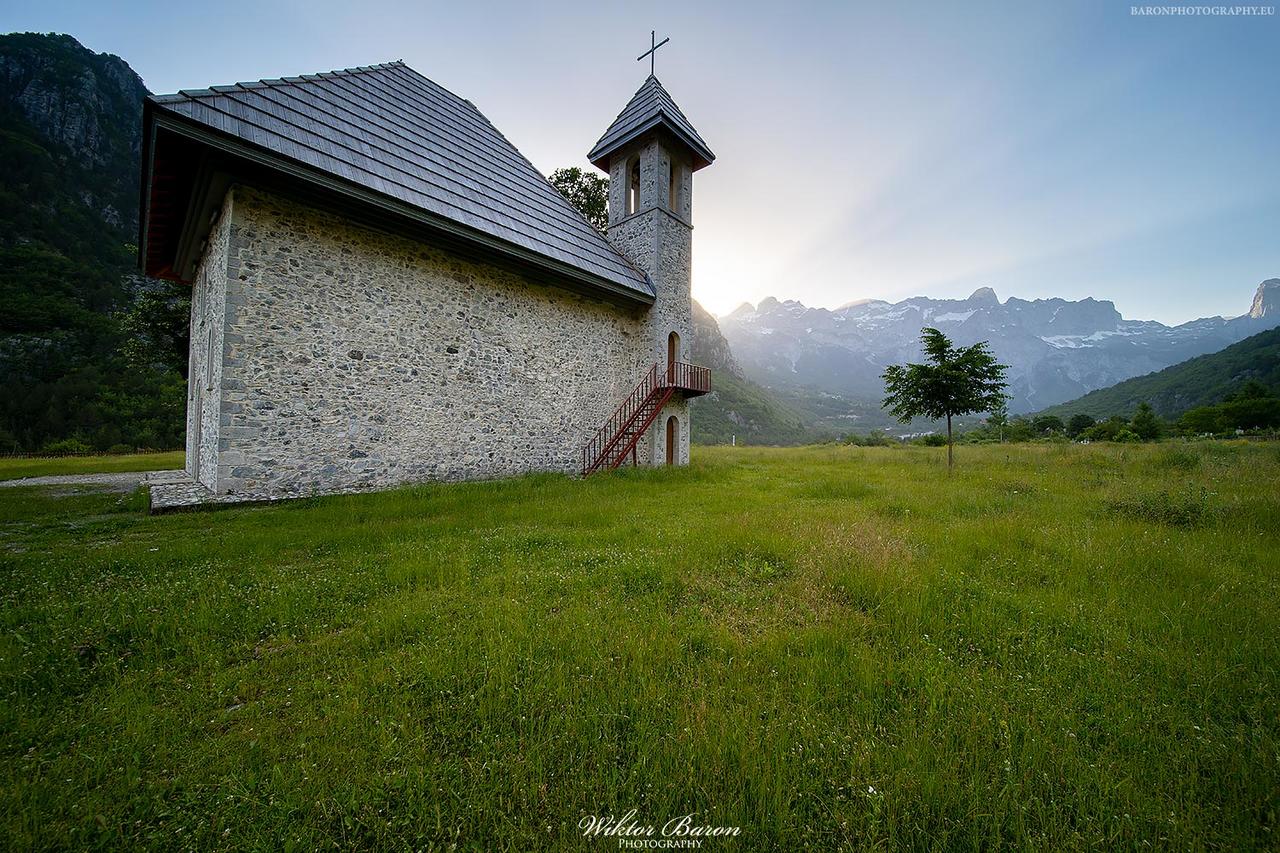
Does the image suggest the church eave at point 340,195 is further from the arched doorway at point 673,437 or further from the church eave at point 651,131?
the church eave at point 651,131

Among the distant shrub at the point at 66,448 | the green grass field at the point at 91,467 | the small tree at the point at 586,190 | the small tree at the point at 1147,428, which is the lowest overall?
the green grass field at the point at 91,467

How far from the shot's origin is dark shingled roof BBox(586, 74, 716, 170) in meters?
15.8

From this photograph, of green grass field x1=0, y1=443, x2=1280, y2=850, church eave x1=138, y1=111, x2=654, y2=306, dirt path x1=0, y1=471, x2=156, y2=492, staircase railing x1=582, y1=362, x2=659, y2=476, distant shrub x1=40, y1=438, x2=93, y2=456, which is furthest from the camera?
distant shrub x1=40, y1=438, x2=93, y2=456

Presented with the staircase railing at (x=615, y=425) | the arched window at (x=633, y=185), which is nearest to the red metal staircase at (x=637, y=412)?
the staircase railing at (x=615, y=425)

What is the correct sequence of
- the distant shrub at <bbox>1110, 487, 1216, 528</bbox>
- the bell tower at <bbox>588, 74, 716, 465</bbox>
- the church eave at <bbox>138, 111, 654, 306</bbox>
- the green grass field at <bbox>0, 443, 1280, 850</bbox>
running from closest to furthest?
the green grass field at <bbox>0, 443, 1280, 850</bbox> < the distant shrub at <bbox>1110, 487, 1216, 528</bbox> < the church eave at <bbox>138, 111, 654, 306</bbox> < the bell tower at <bbox>588, 74, 716, 465</bbox>

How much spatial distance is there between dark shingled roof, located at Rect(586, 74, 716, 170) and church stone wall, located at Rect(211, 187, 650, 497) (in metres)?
7.49

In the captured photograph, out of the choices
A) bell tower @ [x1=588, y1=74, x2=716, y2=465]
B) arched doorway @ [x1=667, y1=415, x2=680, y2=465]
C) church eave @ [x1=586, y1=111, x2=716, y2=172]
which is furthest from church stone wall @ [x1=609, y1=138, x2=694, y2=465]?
church eave @ [x1=586, y1=111, x2=716, y2=172]

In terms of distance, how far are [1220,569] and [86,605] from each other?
36.1ft

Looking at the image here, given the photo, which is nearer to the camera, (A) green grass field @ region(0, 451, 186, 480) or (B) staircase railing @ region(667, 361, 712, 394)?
(A) green grass field @ region(0, 451, 186, 480)

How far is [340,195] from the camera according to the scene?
8.97m

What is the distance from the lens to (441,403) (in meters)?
11.0

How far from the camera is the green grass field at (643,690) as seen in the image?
184 cm

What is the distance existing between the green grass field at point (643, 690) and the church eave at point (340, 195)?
681 cm

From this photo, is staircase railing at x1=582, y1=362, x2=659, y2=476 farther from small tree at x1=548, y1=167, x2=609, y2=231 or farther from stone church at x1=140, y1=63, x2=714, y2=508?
small tree at x1=548, y1=167, x2=609, y2=231
